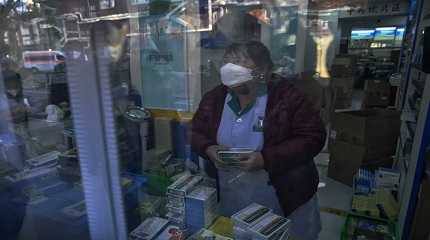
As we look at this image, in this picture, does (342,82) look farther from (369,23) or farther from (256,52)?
(369,23)

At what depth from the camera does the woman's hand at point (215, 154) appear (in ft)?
3.36

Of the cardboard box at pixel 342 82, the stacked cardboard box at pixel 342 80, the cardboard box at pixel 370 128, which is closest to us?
the cardboard box at pixel 370 128

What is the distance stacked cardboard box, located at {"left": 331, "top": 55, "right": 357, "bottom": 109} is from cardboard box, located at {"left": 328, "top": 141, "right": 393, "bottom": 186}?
171 centimetres

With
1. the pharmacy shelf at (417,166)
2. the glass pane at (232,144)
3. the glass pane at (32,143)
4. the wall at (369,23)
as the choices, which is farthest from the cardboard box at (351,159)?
the wall at (369,23)

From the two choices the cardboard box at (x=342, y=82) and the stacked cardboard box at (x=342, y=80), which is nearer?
the stacked cardboard box at (x=342, y=80)

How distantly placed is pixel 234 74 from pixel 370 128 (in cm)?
209

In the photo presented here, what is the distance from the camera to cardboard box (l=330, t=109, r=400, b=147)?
2633mm

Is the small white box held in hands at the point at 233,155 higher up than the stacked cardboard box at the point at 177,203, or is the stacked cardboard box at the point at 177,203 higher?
the small white box held in hands at the point at 233,155

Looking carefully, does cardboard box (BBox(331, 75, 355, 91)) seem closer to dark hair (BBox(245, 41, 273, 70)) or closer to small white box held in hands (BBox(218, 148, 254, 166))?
dark hair (BBox(245, 41, 273, 70))

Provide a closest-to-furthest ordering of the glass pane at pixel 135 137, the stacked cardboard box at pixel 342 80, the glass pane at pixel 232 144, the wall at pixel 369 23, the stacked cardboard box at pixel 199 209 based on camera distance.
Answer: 1. the glass pane at pixel 135 137
2. the glass pane at pixel 232 144
3. the stacked cardboard box at pixel 199 209
4. the stacked cardboard box at pixel 342 80
5. the wall at pixel 369 23

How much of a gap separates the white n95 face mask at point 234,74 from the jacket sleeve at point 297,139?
0.18 meters

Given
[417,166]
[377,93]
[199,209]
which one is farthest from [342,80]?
[199,209]

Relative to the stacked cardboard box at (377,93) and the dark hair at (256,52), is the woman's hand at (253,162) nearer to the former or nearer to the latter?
the dark hair at (256,52)

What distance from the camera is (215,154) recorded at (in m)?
1.04
